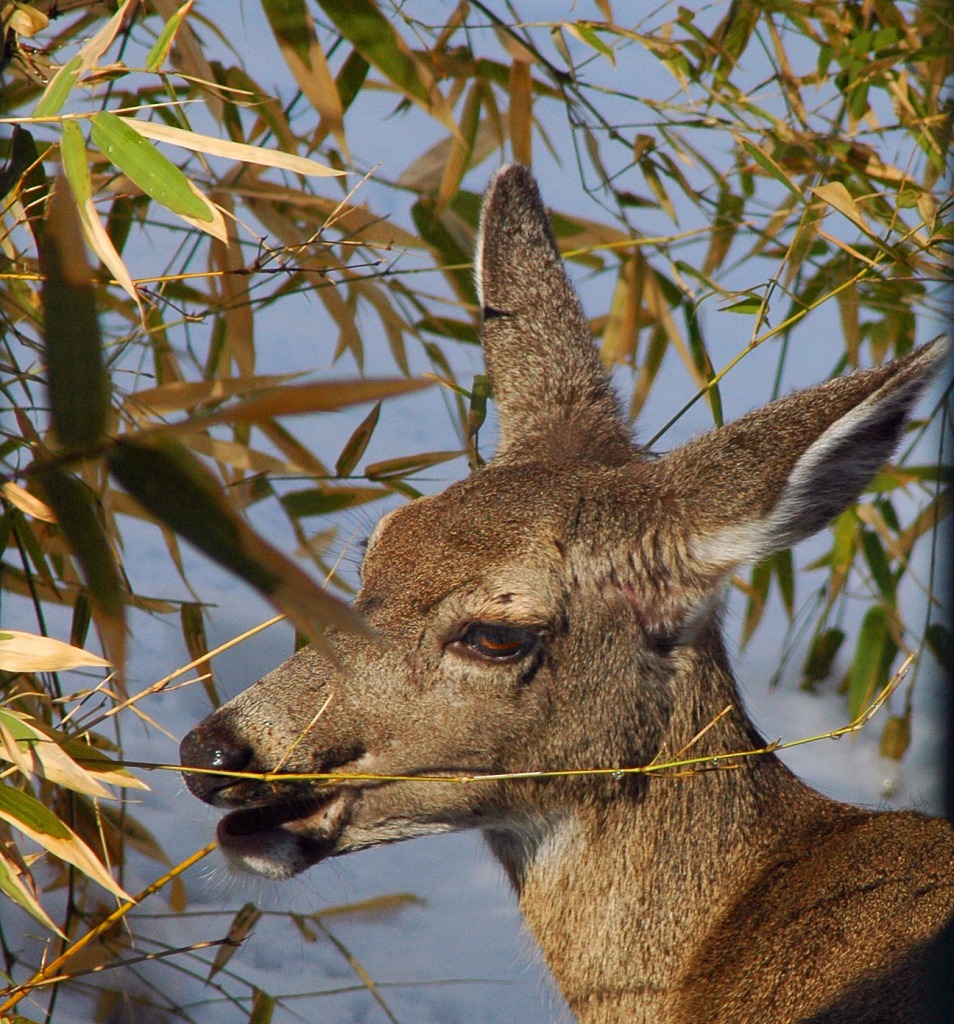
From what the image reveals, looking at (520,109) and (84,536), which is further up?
(520,109)

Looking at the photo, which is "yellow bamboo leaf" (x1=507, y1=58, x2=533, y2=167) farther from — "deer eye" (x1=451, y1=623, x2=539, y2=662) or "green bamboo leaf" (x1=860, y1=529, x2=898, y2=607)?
"green bamboo leaf" (x1=860, y1=529, x2=898, y2=607)

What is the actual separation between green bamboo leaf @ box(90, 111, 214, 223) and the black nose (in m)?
0.87

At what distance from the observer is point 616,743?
2332 millimetres

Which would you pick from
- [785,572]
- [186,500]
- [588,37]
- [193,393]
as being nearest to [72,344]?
[186,500]

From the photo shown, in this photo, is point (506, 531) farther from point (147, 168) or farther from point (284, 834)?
point (147, 168)

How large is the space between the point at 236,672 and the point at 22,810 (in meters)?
1.72

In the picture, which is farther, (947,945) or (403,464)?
(403,464)

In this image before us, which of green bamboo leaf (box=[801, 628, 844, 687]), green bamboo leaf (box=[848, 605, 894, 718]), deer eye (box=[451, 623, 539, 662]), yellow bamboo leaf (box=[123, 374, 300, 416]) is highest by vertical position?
yellow bamboo leaf (box=[123, 374, 300, 416])

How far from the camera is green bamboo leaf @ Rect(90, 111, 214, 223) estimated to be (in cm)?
177

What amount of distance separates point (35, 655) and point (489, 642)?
79cm

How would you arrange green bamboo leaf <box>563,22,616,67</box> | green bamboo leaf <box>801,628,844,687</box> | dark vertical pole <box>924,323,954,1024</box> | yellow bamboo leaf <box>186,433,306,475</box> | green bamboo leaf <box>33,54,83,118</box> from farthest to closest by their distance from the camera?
green bamboo leaf <box>801,628,844,687</box> → green bamboo leaf <box>563,22,616,67</box> → yellow bamboo leaf <box>186,433,306,475</box> → green bamboo leaf <box>33,54,83,118</box> → dark vertical pole <box>924,323,954,1024</box>

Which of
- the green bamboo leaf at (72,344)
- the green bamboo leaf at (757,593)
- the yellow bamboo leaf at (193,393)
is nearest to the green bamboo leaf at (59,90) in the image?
the yellow bamboo leaf at (193,393)

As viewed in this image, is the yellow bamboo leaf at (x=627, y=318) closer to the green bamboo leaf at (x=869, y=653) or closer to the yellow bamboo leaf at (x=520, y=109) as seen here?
the yellow bamboo leaf at (x=520, y=109)

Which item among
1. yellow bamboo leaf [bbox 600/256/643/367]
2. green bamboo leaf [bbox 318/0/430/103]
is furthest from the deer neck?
green bamboo leaf [bbox 318/0/430/103]
